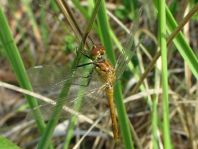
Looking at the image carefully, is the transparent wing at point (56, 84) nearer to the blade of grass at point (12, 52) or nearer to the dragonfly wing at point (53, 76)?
the dragonfly wing at point (53, 76)

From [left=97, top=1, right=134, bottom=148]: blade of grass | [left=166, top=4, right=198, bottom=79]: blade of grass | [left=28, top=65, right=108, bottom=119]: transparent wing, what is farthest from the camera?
[left=28, top=65, right=108, bottom=119]: transparent wing

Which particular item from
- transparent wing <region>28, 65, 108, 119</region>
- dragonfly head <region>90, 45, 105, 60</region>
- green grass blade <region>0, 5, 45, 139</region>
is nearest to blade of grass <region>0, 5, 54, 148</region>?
green grass blade <region>0, 5, 45, 139</region>

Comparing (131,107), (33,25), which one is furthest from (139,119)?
(33,25)

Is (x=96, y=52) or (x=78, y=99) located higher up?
(x=96, y=52)

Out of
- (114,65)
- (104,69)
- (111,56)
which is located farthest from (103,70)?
(111,56)

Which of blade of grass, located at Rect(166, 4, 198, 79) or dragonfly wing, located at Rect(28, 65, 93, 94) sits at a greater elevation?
blade of grass, located at Rect(166, 4, 198, 79)

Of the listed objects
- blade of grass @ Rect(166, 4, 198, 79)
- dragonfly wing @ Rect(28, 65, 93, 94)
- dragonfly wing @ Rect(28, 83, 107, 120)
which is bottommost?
dragonfly wing @ Rect(28, 83, 107, 120)

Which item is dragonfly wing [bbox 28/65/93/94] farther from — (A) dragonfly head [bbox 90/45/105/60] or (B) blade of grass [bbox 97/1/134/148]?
(B) blade of grass [bbox 97/1/134/148]

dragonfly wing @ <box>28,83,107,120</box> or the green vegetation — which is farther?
dragonfly wing @ <box>28,83,107,120</box>

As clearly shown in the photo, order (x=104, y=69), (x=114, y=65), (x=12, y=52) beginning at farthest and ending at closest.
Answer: (x=104, y=69) → (x=114, y=65) → (x=12, y=52)

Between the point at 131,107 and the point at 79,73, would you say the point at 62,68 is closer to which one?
the point at 79,73

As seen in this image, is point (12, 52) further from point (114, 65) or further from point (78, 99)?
point (78, 99)
